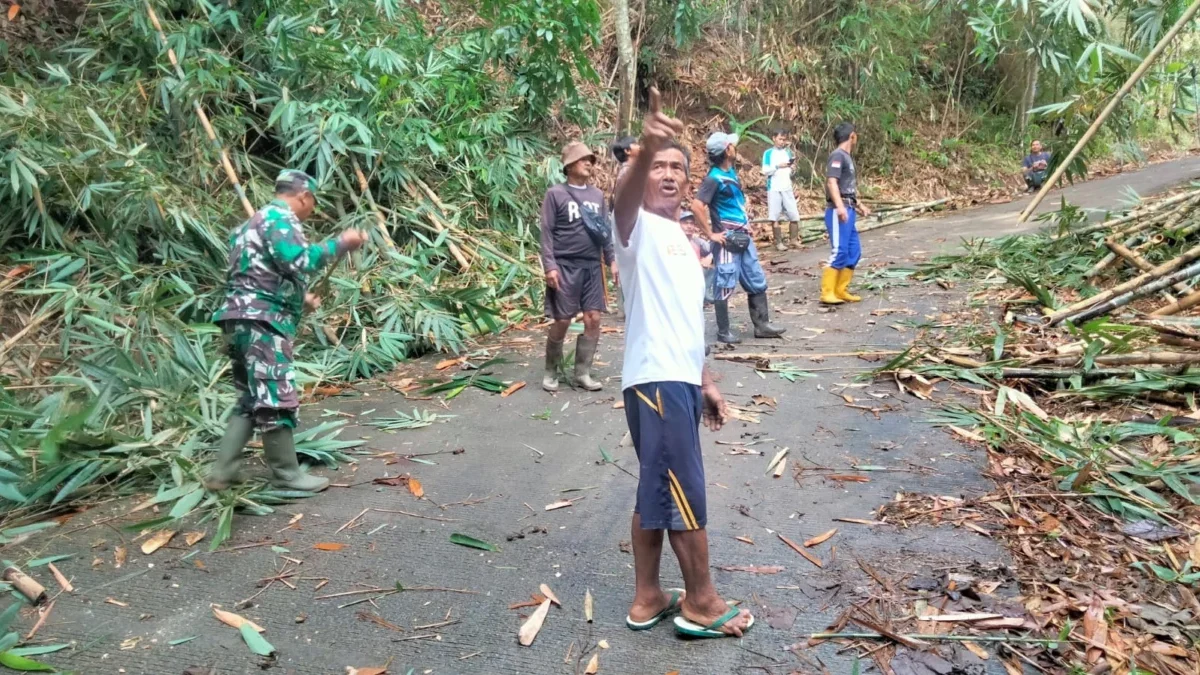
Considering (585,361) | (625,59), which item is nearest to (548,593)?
(585,361)

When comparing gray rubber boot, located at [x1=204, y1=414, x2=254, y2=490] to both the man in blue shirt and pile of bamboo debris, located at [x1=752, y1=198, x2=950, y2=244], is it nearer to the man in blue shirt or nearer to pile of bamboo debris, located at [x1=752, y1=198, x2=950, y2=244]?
pile of bamboo debris, located at [x1=752, y1=198, x2=950, y2=244]

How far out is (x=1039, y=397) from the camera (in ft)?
15.3

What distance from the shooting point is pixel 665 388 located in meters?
2.57

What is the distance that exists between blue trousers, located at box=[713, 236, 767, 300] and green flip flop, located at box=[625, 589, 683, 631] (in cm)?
379

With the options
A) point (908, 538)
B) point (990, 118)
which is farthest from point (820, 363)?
point (990, 118)

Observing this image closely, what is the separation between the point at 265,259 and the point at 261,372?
21.7 inches

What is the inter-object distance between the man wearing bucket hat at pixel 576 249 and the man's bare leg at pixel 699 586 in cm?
281

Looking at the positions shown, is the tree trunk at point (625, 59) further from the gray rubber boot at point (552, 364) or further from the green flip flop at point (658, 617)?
the green flip flop at point (658, 617)

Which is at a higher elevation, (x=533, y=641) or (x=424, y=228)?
(x=424, y=228)

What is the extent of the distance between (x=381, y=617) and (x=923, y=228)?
11206mm

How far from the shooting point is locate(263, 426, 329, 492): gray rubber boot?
3.81 m

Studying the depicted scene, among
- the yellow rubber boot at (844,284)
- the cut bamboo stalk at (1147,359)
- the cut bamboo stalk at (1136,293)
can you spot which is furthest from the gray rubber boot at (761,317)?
the cut bamboo stalk at (1147,359)

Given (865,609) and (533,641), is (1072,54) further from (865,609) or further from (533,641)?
(533,641)

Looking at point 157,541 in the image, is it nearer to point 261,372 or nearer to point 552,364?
point 261,372
